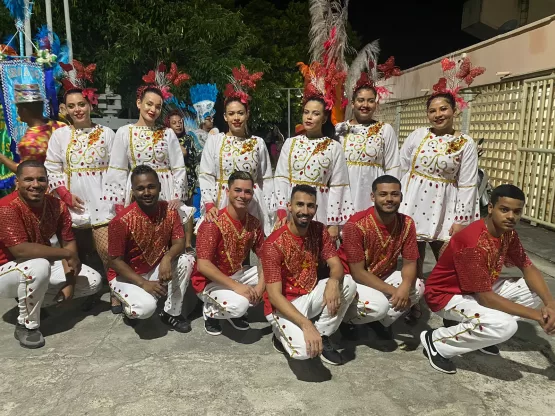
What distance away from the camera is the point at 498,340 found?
2.58m

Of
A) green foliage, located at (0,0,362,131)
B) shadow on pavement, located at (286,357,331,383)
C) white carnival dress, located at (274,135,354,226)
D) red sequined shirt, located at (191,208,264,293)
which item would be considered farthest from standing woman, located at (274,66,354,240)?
green foliage, located at (0,0,362,131)

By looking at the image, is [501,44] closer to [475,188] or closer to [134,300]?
[475,188]

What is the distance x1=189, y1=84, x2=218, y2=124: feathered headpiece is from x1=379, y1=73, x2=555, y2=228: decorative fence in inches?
A: 189

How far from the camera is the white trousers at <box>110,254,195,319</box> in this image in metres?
3.10

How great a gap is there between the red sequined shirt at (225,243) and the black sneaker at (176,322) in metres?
0.28

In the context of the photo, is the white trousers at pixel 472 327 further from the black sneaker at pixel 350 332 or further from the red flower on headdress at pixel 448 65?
the red flower on headdress at pixel 448 65

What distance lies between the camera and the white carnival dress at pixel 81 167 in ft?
11.9

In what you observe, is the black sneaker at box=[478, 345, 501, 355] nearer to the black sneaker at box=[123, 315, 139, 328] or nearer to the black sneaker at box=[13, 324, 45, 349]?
the black sneaker at box=[123, 315, 139, 328]

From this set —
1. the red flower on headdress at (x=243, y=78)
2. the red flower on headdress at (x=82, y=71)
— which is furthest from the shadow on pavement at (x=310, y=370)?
the red flower on headdress at (x=82, y=71)

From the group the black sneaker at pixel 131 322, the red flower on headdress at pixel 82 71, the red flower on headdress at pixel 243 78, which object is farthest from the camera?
the red flower on headdress at pixel 82 71

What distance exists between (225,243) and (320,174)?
34.8 inches

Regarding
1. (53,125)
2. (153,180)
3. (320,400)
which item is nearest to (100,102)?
(53,125)

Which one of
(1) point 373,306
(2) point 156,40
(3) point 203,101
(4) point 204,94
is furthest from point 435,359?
(2) point 156,40

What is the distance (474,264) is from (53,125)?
11.3ft
